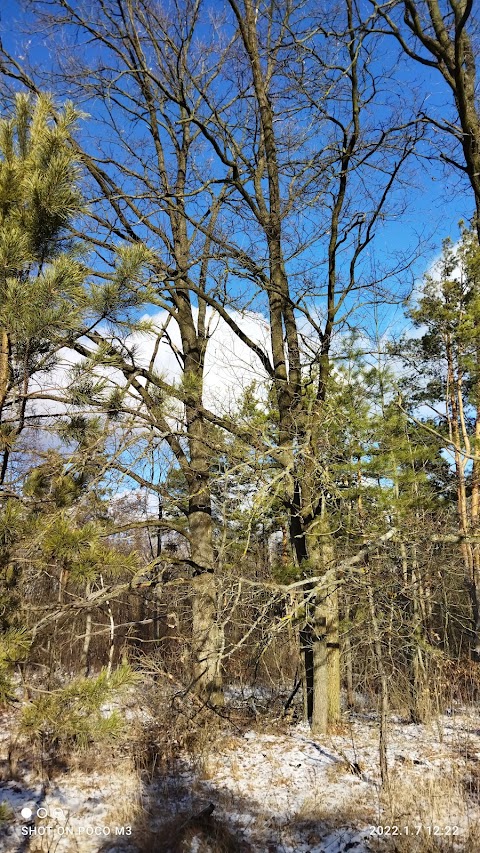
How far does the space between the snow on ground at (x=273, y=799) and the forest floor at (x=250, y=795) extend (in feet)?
0.04

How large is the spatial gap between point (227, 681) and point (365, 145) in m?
9.32

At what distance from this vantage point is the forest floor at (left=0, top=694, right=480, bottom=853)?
3844 mm

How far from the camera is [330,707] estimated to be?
6.67 meters

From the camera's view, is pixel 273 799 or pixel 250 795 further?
pixel 250 795

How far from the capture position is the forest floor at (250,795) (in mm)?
3844

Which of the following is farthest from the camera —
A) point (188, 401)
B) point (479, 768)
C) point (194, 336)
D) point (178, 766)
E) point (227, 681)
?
point (227, 681)

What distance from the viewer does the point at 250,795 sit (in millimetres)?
4832

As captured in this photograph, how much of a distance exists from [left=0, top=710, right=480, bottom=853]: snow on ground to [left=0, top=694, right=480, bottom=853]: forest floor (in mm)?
11

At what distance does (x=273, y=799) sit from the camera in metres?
4.69

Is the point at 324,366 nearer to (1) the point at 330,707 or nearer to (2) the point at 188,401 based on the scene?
(2) the point at 188,401

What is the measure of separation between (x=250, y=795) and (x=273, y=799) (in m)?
0.26

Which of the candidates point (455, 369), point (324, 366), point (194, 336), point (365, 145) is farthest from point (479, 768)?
point (455, 369)

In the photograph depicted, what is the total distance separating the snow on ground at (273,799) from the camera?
3865 mm

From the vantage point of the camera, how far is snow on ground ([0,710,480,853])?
3865 millimetres
